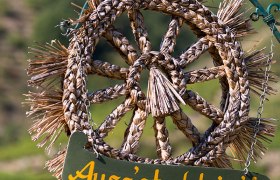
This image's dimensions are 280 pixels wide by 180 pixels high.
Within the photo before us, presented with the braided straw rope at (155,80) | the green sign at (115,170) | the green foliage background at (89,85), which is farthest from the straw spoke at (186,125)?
the green foliage background at (89,85)

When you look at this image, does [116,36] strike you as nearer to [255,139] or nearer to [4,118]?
[255,139]

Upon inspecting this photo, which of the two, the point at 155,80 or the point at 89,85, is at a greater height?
the point at 89,85

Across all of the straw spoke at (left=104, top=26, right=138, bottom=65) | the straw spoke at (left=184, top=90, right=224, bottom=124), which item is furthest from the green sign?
the straw spoke at (left=104, top=26, right=138, bottom=65)

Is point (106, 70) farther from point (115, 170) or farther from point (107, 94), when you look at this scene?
point (115, 170)

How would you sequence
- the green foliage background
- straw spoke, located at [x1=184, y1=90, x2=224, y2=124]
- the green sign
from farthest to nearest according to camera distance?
the green foliage background, straw spoke, located at [x1=184, y1=90, x2=224, y2=124], the green sign

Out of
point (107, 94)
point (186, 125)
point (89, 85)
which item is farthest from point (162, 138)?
point (89, 85)

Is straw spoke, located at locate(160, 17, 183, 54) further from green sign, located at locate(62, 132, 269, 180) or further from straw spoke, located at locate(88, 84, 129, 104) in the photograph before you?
green sign, located at locate(62, 132, 269, 180)
